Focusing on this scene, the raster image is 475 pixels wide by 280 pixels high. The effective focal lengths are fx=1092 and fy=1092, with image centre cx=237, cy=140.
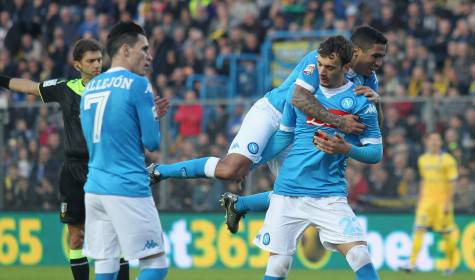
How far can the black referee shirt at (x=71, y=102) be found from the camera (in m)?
10.3

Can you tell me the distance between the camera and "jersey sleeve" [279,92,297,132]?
8.98 metres

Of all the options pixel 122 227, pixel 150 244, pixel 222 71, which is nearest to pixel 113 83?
pixel 122 227

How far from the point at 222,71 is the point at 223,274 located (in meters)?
5.11

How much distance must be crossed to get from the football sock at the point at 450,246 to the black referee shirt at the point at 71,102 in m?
7.74

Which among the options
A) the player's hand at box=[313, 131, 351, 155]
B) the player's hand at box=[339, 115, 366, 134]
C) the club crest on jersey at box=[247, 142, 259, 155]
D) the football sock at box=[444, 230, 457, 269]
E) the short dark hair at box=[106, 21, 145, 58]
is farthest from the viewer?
the football sock at box=[444, 230, 457, 269]

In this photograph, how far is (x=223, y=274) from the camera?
52.9 ft

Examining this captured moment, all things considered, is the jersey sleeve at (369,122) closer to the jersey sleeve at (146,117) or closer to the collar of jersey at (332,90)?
the collar of jersey at (332,90)

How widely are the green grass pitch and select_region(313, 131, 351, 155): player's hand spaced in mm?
6492

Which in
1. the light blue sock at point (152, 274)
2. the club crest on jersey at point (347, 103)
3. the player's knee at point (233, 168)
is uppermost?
the club crest on jersey at point (347, 103)

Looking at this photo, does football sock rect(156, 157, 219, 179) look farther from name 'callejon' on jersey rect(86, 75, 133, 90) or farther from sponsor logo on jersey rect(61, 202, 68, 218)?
name 'callejon' on jersey rect(86, 75, 133, 90)

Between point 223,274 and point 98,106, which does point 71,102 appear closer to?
point 98,106

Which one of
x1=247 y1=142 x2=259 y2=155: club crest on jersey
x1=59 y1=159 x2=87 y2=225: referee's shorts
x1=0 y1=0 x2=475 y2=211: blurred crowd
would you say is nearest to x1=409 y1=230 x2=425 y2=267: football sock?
x1=0 y1=0 x2=475 y2=211: blurred crowd

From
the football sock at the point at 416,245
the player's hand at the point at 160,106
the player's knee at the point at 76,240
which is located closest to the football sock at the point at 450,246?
the football sock at the point at 416,245

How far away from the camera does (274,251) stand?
8688mm
